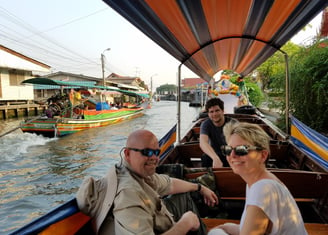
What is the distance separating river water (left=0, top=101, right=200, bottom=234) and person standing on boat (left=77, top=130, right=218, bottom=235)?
4.43 m

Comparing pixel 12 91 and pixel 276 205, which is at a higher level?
pixel 12 91

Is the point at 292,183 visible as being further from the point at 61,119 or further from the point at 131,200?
the point at 61,119

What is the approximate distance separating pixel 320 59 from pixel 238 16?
5324 millimetres

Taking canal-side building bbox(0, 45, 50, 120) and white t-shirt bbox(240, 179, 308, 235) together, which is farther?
canal-side building bbox(0, 45, 50, 120)

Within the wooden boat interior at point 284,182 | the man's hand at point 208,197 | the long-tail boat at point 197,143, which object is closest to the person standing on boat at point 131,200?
the long-tail boat at point 197,143

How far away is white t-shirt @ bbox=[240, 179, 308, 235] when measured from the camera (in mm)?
1187

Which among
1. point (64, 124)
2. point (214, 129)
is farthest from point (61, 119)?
point (214, 129)

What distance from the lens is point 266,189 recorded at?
121 cm

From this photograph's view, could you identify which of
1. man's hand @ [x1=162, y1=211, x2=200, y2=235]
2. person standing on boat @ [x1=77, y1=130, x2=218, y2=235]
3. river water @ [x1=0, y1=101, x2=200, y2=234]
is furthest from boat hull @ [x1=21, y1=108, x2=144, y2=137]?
man's hand @ [x1=162, y1=211, x2=200, y2=235]

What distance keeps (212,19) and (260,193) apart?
301cm

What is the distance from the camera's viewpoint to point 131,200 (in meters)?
1.46

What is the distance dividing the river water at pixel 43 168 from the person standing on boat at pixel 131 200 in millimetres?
4429

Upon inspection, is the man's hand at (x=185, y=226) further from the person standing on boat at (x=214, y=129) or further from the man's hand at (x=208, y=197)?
the person standing on boat at (x=214, y=129)

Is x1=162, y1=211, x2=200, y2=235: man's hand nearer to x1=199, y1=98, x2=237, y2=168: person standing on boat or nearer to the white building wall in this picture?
x1=199, y1=98, x2=237, y2=168: person standing on boat
